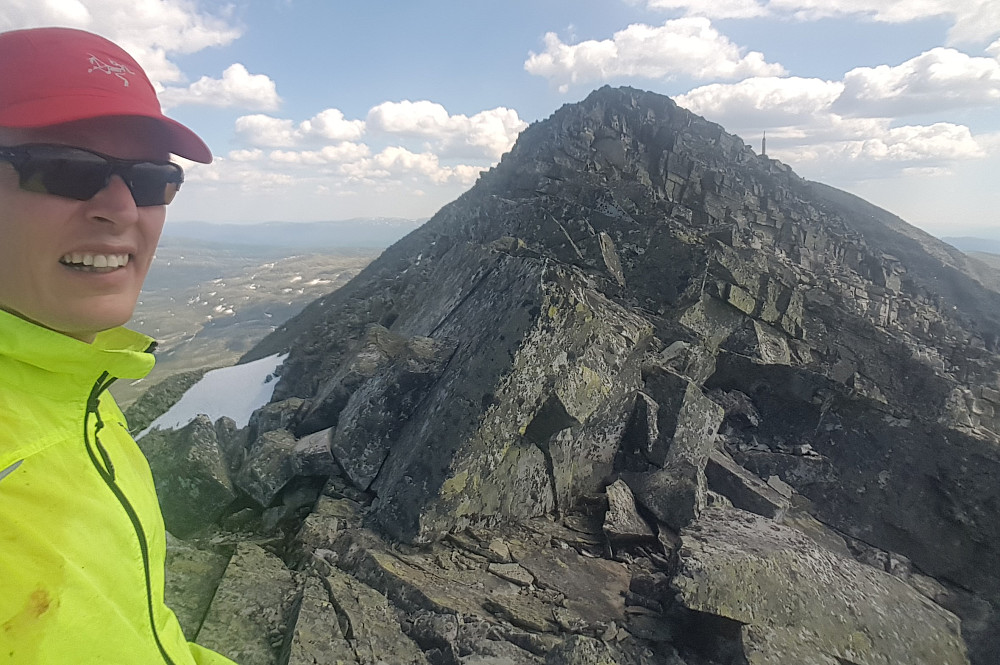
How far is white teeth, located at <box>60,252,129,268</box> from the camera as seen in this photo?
217 centimetres

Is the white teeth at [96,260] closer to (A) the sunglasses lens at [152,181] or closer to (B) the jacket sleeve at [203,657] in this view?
(A) the sunglasses lens at [152,181]

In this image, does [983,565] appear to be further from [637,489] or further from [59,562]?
[59,562]

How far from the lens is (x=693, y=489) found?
8367 millimetres

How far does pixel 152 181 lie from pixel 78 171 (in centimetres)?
35

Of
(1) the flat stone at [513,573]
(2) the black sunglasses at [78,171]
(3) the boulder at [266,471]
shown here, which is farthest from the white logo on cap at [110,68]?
(3) the boulder at [266,471]

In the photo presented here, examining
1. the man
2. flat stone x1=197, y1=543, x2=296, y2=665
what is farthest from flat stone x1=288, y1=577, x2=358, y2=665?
the man

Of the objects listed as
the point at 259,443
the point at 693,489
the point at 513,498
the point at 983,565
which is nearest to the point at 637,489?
the point at 693,489

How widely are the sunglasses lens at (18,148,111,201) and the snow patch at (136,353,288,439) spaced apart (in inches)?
468

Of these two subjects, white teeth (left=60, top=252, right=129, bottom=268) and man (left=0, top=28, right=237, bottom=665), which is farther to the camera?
white teeth (left=60, top=252, right=129, bottom=268)

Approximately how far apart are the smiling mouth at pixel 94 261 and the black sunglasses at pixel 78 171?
0.25 m

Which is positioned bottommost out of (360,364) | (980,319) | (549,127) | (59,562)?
(980,319)

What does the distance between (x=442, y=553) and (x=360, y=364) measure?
17.2 feet

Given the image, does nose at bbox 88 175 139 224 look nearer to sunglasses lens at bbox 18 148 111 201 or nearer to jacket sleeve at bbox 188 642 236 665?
sunglasses lens at bbox 18 148 111 201

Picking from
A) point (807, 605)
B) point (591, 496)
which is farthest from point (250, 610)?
point (807, 605)
